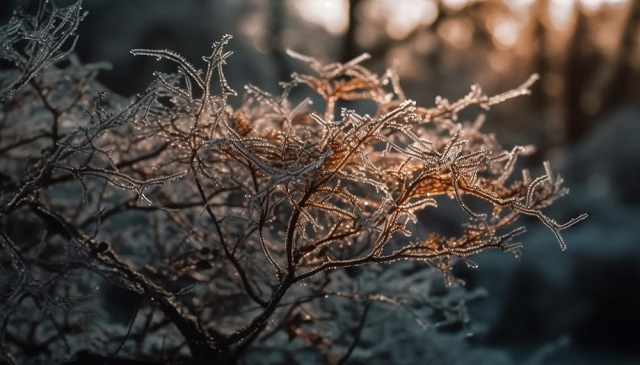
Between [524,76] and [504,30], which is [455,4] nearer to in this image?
[504,30]

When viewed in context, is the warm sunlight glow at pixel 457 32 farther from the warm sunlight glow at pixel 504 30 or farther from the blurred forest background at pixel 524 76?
the warm sunlight glow at pixel 504 30

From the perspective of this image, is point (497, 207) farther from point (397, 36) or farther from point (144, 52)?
point (397, 36)

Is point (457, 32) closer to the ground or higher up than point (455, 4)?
higher up

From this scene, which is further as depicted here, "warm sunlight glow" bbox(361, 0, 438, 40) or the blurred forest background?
"warm sunlight glow" bbox(361, 0, 438, 40)

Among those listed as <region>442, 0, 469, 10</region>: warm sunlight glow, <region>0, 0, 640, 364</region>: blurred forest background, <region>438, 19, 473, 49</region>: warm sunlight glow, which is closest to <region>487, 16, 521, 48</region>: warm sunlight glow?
<region>0, 0, 640, 364</region>: blurred forest background

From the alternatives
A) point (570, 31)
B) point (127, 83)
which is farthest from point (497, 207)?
point (570, 31)

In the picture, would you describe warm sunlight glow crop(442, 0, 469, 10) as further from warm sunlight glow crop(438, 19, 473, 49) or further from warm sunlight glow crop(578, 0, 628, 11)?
warm sunlight glow crop(578, 0, 628, 11)

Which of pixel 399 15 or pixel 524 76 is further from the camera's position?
pixel 524 76

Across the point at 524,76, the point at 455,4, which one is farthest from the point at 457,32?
the point at 524,76
